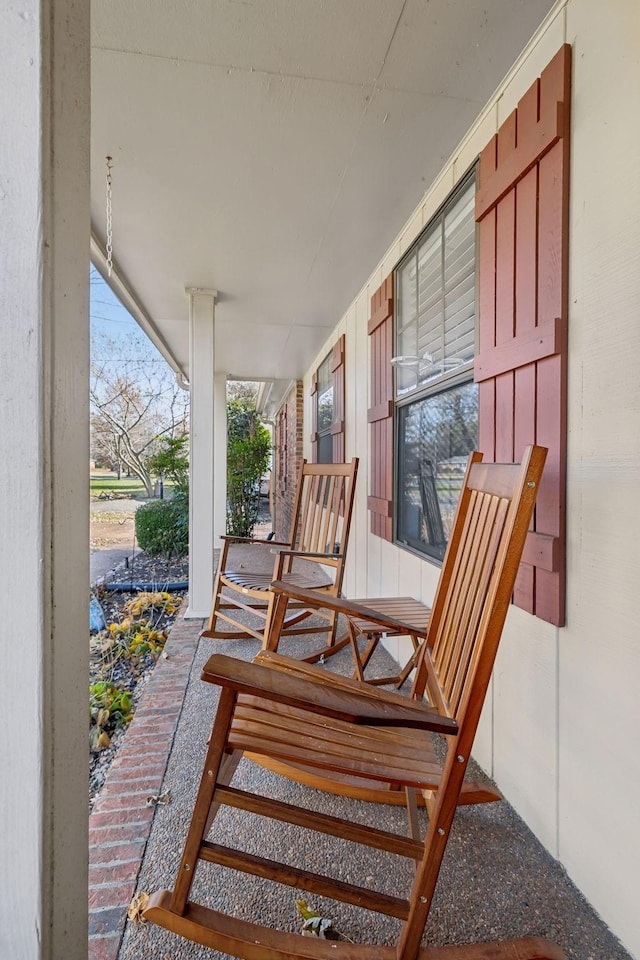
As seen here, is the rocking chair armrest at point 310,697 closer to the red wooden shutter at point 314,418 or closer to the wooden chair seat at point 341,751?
the wooden chair seat at point 341,751

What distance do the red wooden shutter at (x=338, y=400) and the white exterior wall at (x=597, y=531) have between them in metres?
2.64

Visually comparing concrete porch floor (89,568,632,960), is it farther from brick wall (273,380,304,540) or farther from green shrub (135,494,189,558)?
brick wall (273,380,304,540)

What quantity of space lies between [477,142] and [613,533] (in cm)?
154

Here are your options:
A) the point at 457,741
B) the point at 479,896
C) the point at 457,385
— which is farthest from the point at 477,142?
the point at 479,896

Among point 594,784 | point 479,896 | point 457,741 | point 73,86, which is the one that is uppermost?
point 73,86

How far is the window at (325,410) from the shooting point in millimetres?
4777

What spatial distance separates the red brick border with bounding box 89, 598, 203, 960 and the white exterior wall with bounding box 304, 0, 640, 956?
3.65 feet

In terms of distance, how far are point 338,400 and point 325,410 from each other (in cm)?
87

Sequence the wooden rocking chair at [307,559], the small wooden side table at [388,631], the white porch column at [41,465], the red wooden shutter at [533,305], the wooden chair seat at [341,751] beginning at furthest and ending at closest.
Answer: the wooden rocking chair at [307,559], the small wooden side table at [388,631], the red wooden shutter at [533,305], the wooden chair seat at [341,751], the white porch column at [41,465]

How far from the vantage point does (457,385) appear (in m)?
2.01

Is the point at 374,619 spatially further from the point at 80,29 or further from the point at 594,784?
the point at 80,29

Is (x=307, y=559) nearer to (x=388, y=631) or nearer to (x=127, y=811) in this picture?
(x=388, y=631)

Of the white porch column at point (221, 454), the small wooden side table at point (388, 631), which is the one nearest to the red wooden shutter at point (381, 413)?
the small wooden side table at point (388, 631)

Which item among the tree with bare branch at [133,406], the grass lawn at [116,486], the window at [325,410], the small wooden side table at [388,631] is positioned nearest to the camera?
the small wooden side table at [388,631]
